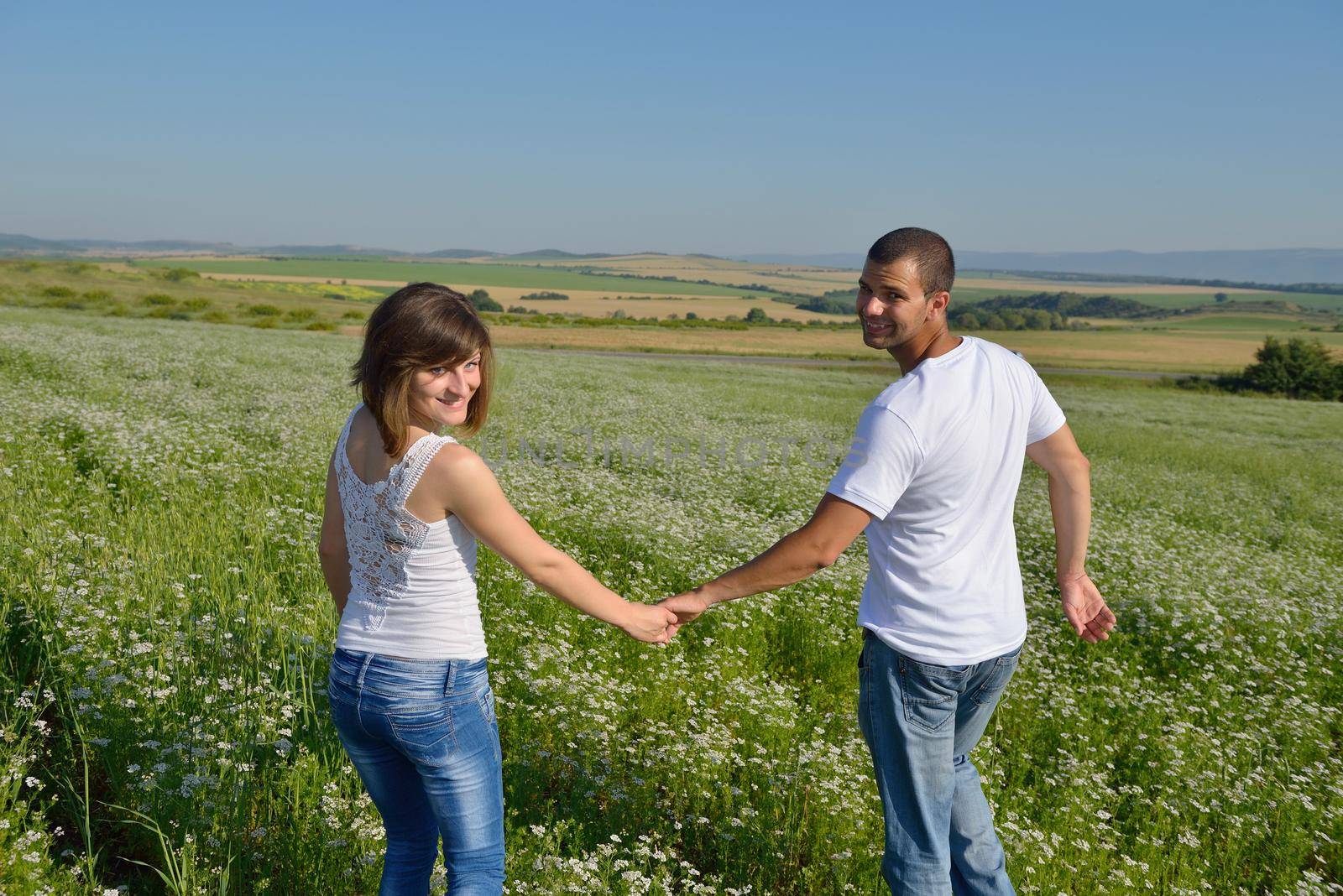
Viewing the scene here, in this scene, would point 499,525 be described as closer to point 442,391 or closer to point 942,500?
point 442,391

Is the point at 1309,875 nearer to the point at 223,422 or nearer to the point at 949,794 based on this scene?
the point at 949,794

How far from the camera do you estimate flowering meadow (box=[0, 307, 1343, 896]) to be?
3496mm

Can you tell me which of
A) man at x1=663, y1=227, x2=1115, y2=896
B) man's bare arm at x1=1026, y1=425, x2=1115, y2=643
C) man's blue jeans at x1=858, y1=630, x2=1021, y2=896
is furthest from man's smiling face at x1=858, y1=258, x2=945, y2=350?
man's blue jeans at x1=858, y1=630, x2=1021, y2=896

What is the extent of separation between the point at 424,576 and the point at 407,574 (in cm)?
5

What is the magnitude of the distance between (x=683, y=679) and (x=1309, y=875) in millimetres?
3374

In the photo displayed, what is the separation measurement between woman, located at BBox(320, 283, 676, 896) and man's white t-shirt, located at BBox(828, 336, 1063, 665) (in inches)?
40.5

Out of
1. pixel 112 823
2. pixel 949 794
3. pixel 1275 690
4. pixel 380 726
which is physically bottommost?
pixel 1275 690

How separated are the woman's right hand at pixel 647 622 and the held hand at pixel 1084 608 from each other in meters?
1.72

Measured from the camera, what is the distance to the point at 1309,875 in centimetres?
419

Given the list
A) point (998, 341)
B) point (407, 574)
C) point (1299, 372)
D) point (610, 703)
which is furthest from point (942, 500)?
point (1299, 372)

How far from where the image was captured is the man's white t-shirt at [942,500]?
272 centimetres

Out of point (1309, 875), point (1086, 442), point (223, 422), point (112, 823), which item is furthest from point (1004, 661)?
point (1086, 442)

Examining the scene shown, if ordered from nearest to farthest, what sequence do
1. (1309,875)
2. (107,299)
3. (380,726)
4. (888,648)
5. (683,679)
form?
(380,726), (888,648), (1309,875), (683,679), (107,299)

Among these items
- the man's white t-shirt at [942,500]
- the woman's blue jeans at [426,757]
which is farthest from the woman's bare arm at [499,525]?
the man's white t-shirt at [942,500]
